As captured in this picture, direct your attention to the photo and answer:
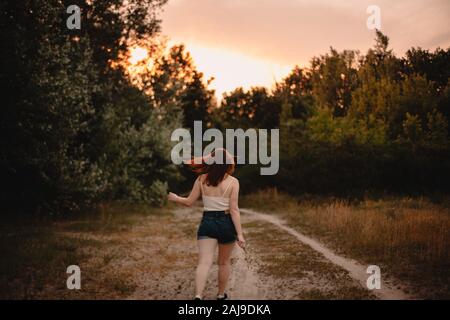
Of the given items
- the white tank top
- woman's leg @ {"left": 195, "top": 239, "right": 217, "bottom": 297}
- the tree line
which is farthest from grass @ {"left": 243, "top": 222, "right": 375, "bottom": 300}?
the tree line

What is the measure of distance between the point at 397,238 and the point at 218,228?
6.78 meters

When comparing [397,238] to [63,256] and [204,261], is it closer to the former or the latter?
[204,261]

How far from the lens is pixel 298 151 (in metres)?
25.8

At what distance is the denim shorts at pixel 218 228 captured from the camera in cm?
597

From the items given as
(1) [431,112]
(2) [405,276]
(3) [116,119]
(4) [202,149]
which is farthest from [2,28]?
(4) [202,149]

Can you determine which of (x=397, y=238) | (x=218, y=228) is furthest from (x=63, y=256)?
(x=397, y=238)

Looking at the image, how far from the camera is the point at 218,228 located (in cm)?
597

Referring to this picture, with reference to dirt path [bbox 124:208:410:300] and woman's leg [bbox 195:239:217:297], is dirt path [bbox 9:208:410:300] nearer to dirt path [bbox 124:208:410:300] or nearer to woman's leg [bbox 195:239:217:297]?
dirt path [bbox 124:208:410:300]

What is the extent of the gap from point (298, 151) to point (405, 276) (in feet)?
59.3

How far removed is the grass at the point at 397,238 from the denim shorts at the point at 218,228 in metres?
3.45

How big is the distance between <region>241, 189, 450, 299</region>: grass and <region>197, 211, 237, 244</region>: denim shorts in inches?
136

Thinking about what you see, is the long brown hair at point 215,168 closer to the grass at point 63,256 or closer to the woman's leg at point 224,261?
the woman's leg at point 224,261

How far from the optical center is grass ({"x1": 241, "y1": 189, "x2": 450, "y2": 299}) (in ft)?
25.9

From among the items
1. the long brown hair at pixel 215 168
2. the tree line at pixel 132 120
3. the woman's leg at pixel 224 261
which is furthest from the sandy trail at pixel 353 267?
the tree line at pixel 132 120
